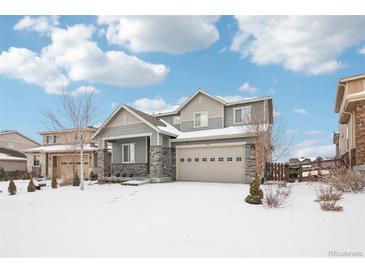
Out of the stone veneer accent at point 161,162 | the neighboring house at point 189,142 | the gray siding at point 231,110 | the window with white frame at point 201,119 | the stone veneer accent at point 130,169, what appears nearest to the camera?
the neighboring house at point 189,142

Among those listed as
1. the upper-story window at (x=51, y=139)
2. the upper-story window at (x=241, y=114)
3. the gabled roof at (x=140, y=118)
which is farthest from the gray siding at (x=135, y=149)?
the upper-story window at (x=51, y=139)

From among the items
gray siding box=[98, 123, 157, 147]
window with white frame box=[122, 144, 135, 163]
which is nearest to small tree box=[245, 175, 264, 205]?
gray siding box=[98, 123, 157, 147]

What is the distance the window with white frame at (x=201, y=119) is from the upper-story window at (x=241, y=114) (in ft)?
7.39

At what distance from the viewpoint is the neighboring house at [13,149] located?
2545 centimetres

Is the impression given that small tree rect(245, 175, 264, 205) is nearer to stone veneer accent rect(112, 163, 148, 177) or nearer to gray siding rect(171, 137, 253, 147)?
gray siding rect(171, 137, 253, 147)

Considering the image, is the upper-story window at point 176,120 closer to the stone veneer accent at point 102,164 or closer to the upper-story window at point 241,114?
the upper-story window at point 241,114

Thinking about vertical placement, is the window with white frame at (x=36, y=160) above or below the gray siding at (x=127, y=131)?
below

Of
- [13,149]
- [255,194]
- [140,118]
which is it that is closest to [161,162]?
[140,118]

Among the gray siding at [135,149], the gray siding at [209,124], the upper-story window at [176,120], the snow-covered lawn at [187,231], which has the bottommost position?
the snow-covered lawn at [187,231]

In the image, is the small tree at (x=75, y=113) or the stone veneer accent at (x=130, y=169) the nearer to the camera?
the small tree at (x=75, y=113)

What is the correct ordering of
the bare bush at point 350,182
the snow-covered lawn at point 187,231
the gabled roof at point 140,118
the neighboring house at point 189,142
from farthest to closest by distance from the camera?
1. the gabled roof at point 140,118
2. the neighboring house at point 189,142
3. the bare bush at point 350,182
4. the snow-covered lawn at point 187,231

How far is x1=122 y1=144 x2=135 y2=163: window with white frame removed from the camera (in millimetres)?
17909

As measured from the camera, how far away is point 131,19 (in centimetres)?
691
